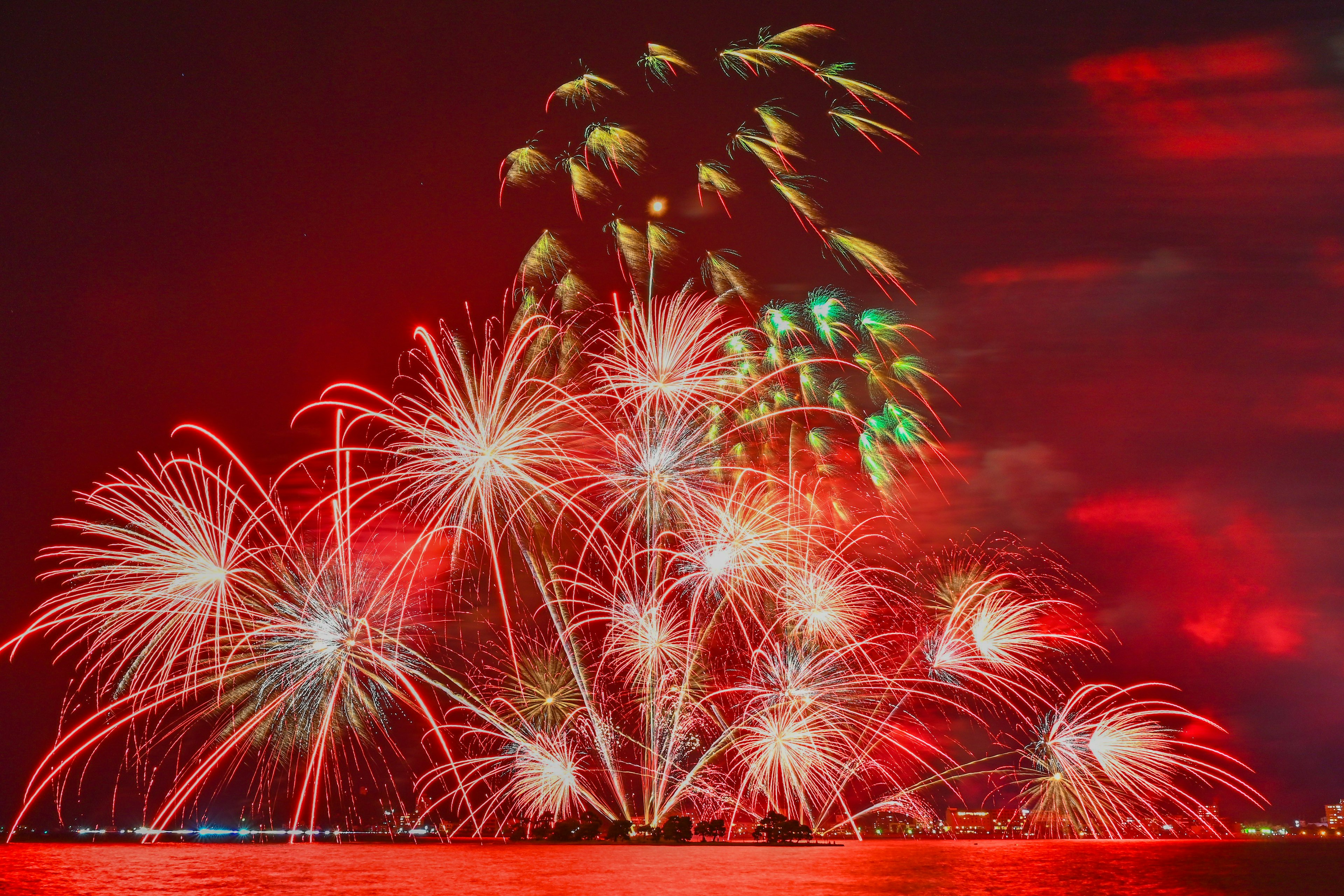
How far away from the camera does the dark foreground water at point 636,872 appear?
24.8 m

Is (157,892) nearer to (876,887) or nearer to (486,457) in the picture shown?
(486,457)

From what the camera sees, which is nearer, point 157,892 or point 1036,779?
point 157,892

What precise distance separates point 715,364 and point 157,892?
20513 mm

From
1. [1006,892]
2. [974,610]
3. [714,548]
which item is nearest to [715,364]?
[714,548]

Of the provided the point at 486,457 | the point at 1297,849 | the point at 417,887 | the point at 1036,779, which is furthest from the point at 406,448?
the point at 1297,849

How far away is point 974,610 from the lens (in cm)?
3797

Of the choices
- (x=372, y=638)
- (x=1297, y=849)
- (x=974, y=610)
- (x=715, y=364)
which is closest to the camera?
(x=715, y=364)

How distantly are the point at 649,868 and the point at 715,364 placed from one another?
15.3 metres

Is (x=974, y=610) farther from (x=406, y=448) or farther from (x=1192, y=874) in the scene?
(x=406, y=448)

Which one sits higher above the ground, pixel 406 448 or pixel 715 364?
pixel 715 364

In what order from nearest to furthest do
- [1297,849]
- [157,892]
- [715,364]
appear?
1. [157,892]
2. [715,364]
3. [1297,849]

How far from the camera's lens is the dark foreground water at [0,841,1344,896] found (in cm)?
2475

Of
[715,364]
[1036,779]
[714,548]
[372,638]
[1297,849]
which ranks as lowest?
[1297,849]

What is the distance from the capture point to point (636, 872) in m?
28.6
